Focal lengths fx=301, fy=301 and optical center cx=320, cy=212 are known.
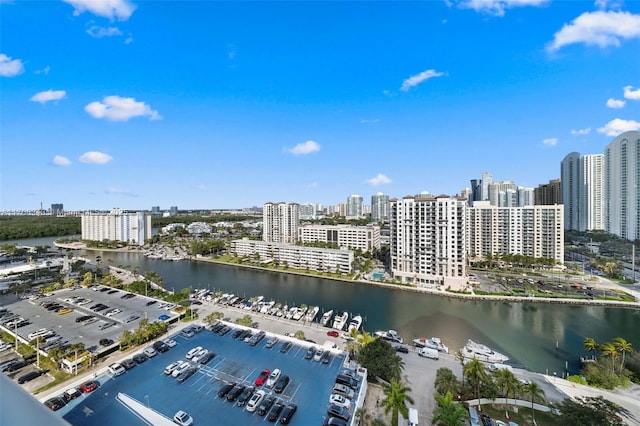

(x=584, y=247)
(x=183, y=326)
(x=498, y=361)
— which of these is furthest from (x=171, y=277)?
(x=584, y=247)

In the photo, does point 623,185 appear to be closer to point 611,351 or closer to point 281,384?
point 611,351

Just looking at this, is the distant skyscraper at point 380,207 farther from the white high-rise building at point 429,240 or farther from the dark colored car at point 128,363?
the dark colored car at point 128,363

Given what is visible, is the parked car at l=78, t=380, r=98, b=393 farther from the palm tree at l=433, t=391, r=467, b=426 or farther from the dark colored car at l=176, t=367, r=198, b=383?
the palm tree at l=433, t=391, r=467, b=426

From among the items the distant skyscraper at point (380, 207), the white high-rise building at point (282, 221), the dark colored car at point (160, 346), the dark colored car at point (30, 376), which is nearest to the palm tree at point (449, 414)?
the dark colored car at point (160, 346)

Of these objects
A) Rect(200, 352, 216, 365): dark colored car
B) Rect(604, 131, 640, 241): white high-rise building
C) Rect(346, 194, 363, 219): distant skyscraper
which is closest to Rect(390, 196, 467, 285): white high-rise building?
Rect(200, 352, 216, 365): dark colored car

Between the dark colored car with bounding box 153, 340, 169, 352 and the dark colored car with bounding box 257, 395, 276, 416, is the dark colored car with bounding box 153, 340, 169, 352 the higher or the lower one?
the higher one

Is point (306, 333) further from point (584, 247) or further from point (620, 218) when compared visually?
point (620, 218)

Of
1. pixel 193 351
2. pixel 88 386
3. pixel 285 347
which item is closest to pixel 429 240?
pixel 285 347
